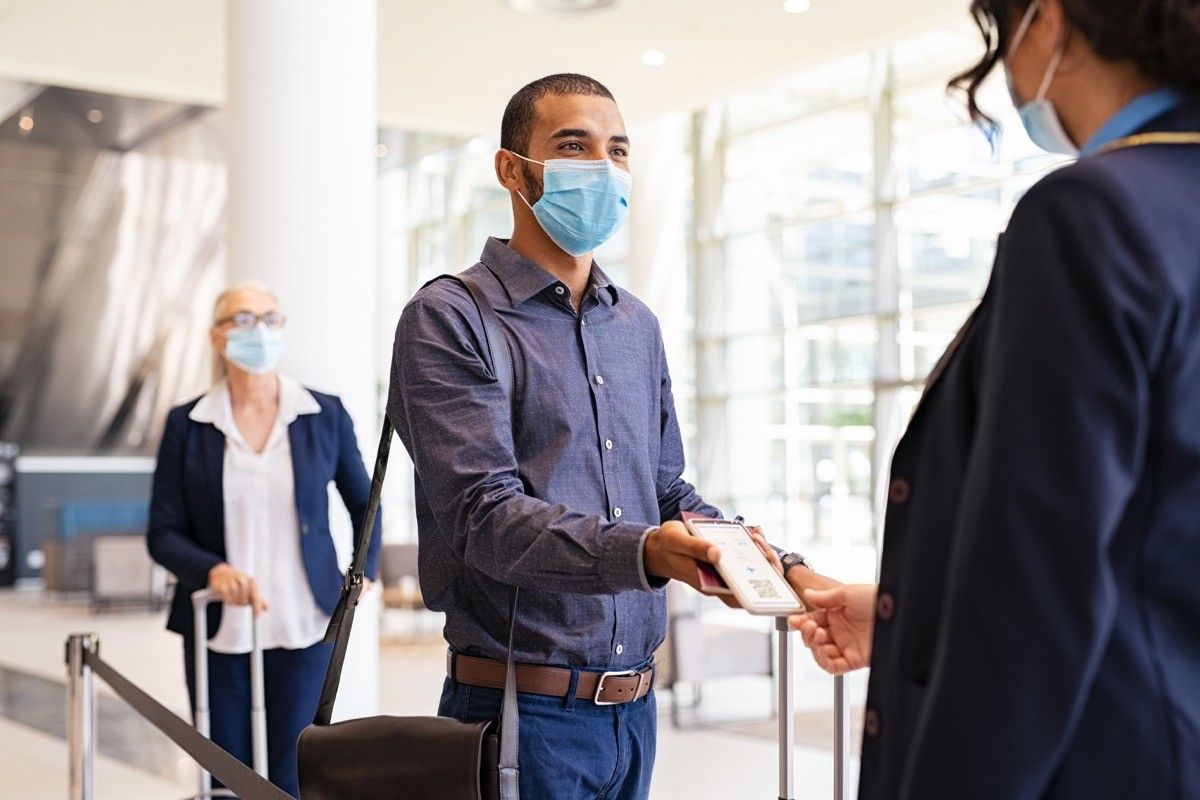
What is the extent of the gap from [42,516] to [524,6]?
17071 millimetres

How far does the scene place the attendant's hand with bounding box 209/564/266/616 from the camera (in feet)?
13.9

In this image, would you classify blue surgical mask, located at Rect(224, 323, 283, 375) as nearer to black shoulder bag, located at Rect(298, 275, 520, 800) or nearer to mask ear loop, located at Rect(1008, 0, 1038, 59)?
black shoulder bag, located at Rect(298, 275, 520, 800)

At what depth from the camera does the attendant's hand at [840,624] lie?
1890 millimetres

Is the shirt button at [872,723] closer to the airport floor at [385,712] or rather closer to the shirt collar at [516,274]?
the shirt collar at [516,274]

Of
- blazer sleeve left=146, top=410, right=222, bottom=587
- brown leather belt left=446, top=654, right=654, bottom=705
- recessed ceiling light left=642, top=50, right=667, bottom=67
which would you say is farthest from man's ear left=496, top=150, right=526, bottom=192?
recessed ceiling light left=642, top=50, right=667, bottom=67

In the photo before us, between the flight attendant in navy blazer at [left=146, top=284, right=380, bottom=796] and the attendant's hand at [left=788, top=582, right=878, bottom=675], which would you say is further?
the flight attendant in navy blazer at [left=146, top=284, right=380, bottom=796]

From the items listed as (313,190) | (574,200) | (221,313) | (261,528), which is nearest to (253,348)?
(221,313)

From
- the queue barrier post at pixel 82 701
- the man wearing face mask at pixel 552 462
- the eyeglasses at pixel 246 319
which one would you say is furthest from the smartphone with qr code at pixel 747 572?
the queue barrier post at pixel 82 701

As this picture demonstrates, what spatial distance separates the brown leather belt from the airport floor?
16.8 feet

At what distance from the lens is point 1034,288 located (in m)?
1.32

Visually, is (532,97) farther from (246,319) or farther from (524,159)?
(246,319)

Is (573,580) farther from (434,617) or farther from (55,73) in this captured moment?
(434,617)

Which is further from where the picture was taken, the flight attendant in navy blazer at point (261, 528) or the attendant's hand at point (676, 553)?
the flight attendant in navy blazer at point (261, 528)

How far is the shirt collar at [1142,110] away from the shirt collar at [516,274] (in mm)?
1198
